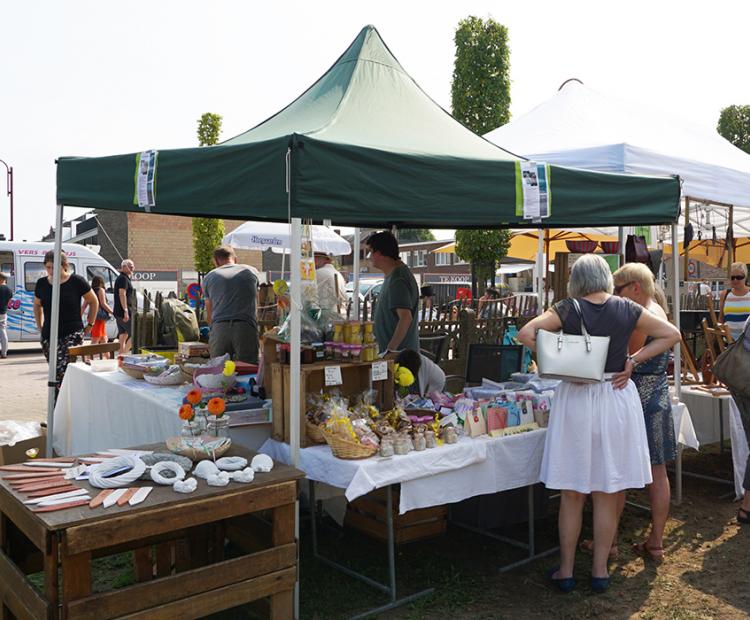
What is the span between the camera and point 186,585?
2.62m

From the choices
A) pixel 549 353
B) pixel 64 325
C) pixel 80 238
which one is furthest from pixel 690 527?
pixel 80 238

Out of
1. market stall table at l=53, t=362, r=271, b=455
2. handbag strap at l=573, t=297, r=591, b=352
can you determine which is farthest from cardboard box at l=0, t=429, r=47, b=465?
handbag strap at l=573, t=297, r=591, b=352

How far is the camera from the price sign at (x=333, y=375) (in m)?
3.43

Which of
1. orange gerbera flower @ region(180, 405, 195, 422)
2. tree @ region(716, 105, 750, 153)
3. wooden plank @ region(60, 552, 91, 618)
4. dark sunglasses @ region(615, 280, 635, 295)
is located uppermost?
tree @ region(716, 105, 750, 153)

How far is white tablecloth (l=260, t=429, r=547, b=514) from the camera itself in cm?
313

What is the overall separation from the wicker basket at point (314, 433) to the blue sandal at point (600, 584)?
1.56 m

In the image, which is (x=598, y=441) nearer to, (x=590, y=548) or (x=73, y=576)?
(x=590, y=548)

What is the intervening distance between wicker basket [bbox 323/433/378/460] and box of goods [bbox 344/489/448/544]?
0.81 metres

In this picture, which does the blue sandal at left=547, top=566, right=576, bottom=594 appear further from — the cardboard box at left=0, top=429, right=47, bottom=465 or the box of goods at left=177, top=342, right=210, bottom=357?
the cardboard box at left=0, top=429, right=47, bottom=465

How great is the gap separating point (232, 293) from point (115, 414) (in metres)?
1.36

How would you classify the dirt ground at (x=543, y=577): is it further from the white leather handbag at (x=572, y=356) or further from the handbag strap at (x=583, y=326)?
the handbag strap at (x=583, y=326)

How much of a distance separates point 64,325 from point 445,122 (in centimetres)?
428

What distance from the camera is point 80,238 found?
3616 centimetres

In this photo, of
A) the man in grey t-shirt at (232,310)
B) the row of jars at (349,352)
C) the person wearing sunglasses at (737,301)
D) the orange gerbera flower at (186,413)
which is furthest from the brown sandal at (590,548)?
the person wearing sunglasses at (737,301)
